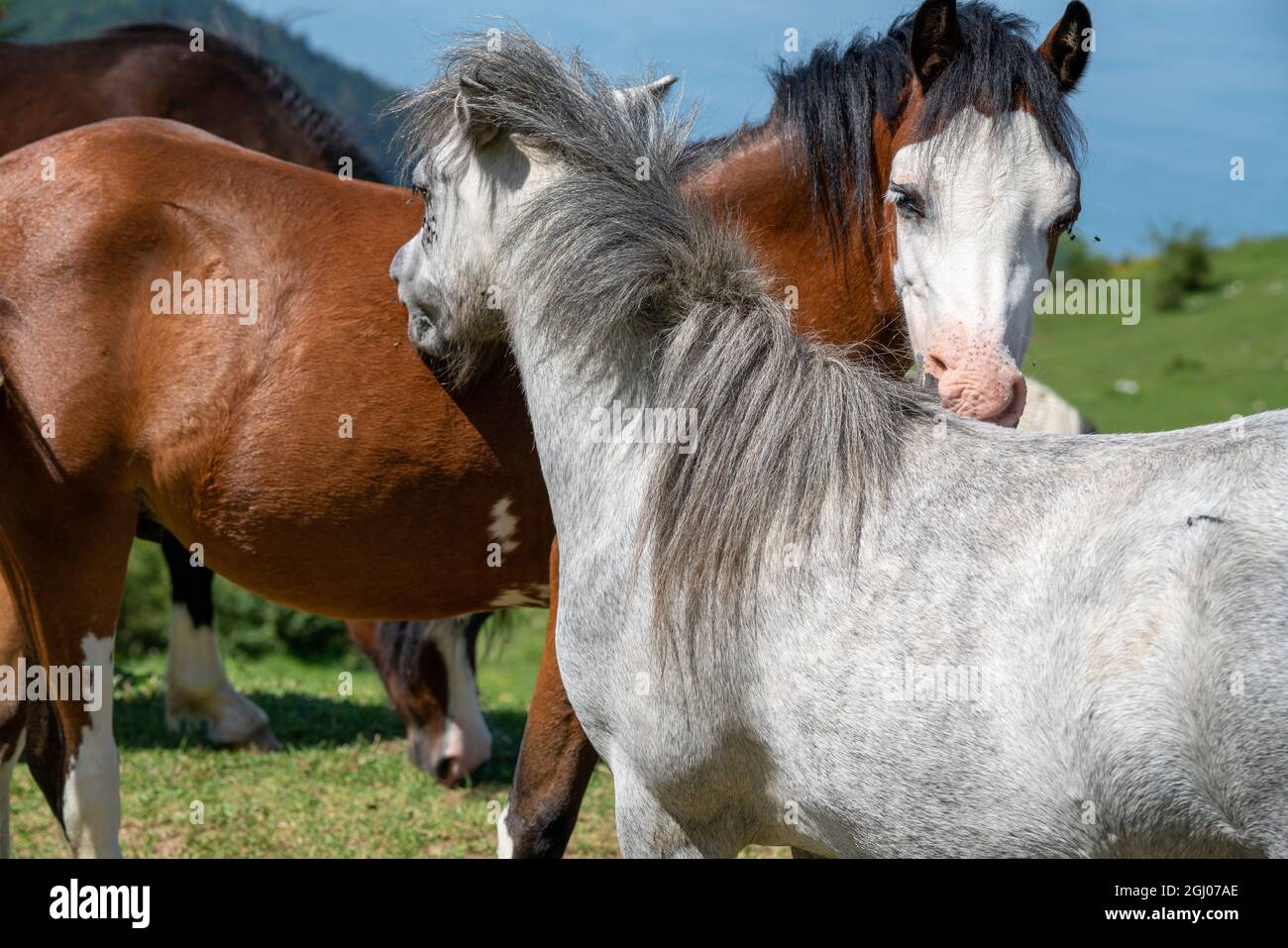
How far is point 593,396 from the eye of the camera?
2969 mm

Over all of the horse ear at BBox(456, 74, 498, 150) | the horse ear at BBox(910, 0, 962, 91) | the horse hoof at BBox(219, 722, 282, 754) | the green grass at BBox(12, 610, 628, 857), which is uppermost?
the horse ear at BBox(910, 0, 962, 91)

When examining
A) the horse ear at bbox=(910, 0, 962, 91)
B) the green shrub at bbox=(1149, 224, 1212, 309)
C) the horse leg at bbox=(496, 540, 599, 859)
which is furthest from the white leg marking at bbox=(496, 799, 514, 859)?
the green shrub at bbox=(1149, 224, 1212, 309)

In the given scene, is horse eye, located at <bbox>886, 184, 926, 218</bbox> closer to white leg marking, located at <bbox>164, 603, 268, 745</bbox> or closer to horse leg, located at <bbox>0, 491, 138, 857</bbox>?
horse leg, located at <bbox>0, 491, 138, 857</bbox>

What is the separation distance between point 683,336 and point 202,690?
460 centimetres

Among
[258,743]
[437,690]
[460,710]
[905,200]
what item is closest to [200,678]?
[258,743]

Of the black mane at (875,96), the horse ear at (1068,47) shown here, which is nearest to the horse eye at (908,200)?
the black mane at (875,96)

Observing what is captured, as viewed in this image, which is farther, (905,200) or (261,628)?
(261,628)

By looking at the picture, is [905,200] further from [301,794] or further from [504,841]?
[301,794]

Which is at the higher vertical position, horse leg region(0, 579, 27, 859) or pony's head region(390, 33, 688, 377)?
pony's head region(390, 33, 688, 377)

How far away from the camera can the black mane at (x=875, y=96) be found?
331cm

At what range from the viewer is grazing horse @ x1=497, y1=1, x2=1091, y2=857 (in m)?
3.15

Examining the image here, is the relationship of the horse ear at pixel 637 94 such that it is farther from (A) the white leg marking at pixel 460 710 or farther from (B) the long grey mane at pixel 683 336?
(A) the white leg marking at pixel 460 710

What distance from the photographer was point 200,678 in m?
6.51

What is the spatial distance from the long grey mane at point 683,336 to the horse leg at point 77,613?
1743mm
